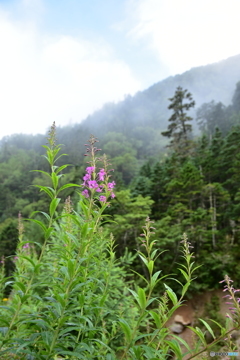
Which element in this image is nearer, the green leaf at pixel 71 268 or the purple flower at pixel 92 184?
the green leaf at pixel 71 268

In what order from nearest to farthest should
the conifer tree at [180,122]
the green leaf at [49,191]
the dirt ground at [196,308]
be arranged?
the green leaf at [49,191] → the dirt ground at [196,308] → the conifer tree at [180,122]

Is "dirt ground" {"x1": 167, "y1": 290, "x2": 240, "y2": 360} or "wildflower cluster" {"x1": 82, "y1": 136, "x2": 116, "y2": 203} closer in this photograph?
"wildflower cluster" {"x1": 82, "y1": 136, "x2": 116, "y2": 203}

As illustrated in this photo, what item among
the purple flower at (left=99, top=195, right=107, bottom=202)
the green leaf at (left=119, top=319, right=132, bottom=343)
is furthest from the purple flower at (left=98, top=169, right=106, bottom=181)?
the green leaf at (left=119, top=319, right=132, bottom=343)

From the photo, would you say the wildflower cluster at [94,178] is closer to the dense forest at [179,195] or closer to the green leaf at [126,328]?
the dense forest at [179,195]

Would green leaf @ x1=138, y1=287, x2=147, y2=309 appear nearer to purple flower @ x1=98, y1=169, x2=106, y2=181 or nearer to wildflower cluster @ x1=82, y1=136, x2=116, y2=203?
wildflower cluster @ x1=82, y1=136, x2=116, y2=203

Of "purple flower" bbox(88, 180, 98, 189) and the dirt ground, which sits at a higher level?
"purple flower" bbox(88, 180, 98, 189)

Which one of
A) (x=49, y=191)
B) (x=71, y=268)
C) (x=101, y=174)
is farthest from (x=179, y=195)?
(x=71, y=268)

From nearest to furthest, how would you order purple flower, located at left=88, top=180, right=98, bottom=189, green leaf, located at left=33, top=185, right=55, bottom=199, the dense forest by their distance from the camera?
green leaf, located at left=33, top=185, right=55, bottom=199, purple flower, located at left=88, top=180, right=98, bottom=189, the dense forest

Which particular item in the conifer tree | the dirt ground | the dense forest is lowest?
the dirt ground

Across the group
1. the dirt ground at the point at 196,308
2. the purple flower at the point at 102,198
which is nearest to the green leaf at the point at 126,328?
the purple flower at the point at 102,198

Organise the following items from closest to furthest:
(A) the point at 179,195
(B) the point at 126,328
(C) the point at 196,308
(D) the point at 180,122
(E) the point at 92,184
Result: (B) the point at 126,328
(E) the point at 92,184
(C) the point at 196,308
(A) the point at 179,195
(D) the point at 180,122

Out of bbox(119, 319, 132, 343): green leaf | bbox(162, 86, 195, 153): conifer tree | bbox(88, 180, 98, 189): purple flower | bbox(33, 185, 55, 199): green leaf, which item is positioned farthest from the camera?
bbox(162, 86, 195, 153): conifer tree

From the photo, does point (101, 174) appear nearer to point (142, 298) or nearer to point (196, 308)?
point (142, 298)

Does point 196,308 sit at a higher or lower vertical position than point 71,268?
lower
